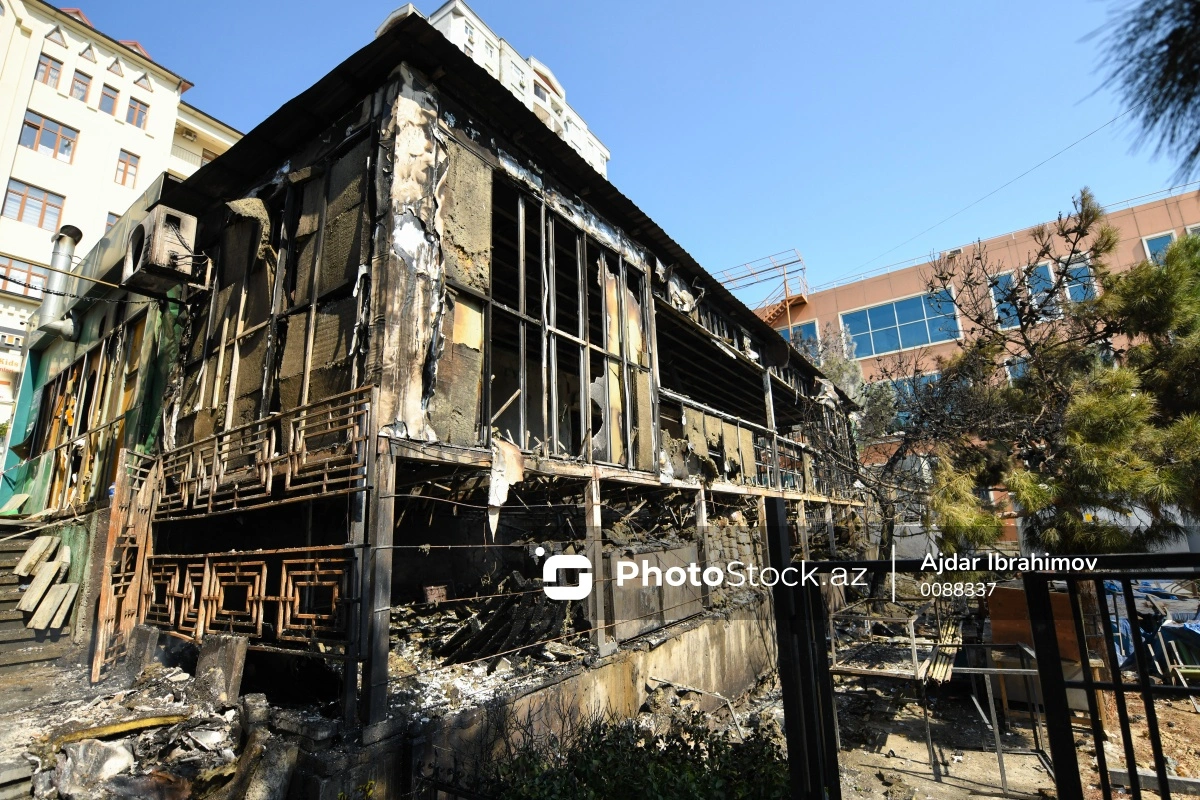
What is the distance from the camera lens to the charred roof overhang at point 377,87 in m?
7.21

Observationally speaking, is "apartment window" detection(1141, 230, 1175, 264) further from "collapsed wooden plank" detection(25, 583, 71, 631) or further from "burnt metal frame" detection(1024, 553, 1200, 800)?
"collapsed wooden plank" detection(25, 583, 71, 631)

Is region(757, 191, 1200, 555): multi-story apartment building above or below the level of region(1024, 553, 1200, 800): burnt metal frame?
above

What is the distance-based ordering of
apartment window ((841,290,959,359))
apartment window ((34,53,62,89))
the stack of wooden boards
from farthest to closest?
apartment window ((841,290,959,359)) → apartment window ((34,53,62,89)) → the stack of wooden boards

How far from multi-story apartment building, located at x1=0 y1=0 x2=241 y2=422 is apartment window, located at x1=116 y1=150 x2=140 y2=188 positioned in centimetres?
5

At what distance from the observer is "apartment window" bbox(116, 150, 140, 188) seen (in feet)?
92.9

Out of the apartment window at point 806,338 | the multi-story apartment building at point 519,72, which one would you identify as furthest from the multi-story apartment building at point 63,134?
the apartment window at point 806,338

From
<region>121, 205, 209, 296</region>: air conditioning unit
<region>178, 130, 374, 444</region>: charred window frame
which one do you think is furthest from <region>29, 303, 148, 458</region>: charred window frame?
<region>178, 130, 374, 444</region>: charred window frame

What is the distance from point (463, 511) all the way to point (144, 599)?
4588 millimetres

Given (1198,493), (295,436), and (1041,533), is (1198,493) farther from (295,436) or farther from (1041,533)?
(295,436)

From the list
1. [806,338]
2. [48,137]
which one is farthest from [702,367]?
[48,137]

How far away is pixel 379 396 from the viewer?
6180 millimetres

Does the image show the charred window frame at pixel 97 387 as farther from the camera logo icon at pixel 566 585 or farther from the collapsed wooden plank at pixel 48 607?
the camera logo icon at pixel 566 585

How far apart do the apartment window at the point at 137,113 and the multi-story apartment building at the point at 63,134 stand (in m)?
0.04

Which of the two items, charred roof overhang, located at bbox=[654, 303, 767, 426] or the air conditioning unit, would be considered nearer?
the air conditioning unit
